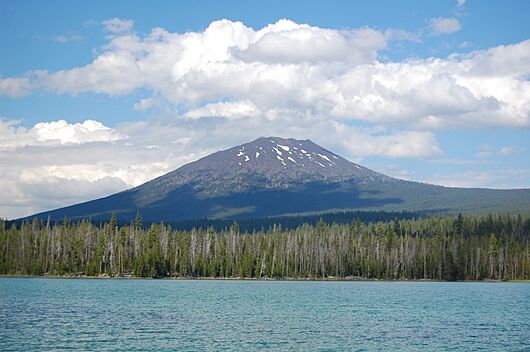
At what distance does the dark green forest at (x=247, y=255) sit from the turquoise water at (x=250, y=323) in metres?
66.3

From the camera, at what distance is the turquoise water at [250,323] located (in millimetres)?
44125

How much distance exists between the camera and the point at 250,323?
183ft

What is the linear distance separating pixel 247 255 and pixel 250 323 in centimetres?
9982

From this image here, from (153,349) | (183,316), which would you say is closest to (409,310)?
(183,316)

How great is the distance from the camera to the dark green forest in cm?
14825

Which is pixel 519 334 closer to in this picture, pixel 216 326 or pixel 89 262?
pixel 216 326

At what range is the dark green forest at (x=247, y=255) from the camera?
14825 centimetres

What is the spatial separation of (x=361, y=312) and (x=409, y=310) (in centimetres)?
680

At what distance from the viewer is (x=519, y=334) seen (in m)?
52.8

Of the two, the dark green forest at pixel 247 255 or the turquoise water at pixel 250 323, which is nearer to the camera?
the turquoise water at pixel 250 323

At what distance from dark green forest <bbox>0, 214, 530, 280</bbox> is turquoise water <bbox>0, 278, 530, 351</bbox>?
6632cm

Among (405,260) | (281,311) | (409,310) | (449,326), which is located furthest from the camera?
(405,260)

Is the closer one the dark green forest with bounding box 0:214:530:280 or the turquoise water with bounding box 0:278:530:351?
the turquoise water with bounding box 0:278:530:351

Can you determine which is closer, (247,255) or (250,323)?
(250,323)
